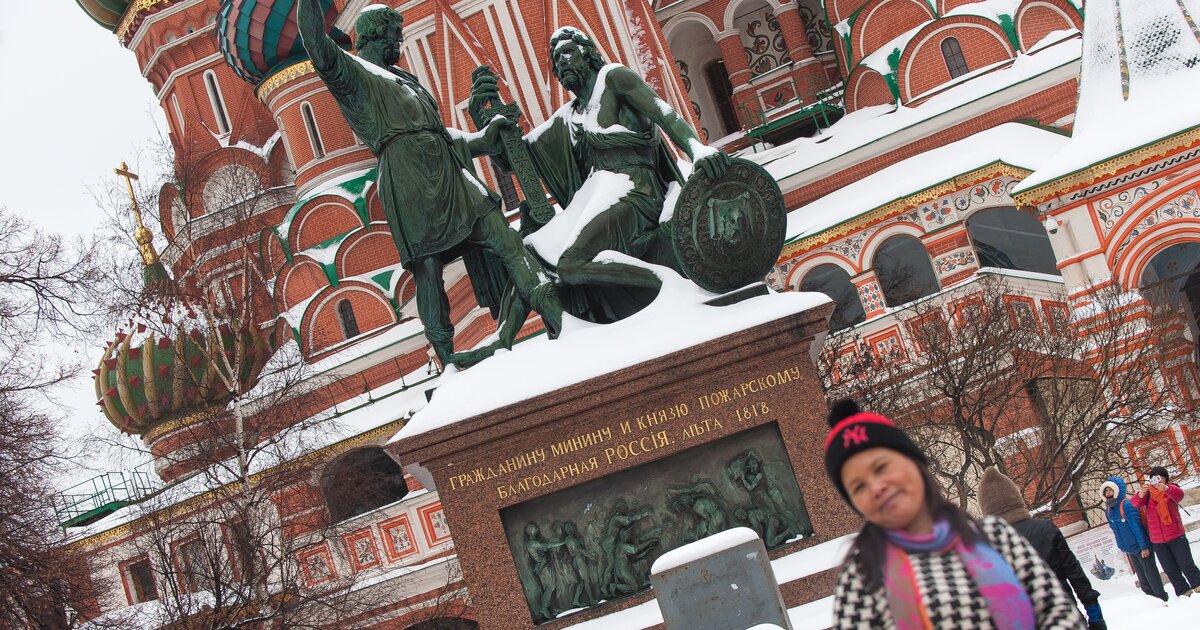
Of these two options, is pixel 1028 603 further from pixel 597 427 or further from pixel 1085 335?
pixel 1085 335

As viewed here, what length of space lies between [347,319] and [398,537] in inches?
238

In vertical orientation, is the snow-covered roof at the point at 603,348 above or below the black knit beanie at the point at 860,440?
above

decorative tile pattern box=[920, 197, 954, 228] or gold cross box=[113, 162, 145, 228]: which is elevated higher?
gold cross box=[113, 162, 145, 228]

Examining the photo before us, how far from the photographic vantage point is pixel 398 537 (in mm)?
21828

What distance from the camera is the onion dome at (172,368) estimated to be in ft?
62.0

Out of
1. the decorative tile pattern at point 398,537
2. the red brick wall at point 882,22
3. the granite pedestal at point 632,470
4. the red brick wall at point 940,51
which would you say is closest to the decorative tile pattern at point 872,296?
the red brick wall at point 940,51

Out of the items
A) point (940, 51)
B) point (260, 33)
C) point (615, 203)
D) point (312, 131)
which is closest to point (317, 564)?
point (312, 131)

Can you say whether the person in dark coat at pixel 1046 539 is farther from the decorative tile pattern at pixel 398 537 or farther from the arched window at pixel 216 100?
the arched window at pixel 216 100

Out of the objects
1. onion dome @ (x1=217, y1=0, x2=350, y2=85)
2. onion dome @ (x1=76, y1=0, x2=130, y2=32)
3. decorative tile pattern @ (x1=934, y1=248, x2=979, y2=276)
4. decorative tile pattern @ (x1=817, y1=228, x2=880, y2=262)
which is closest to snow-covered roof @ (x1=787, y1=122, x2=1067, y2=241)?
decorative tile pattern @ (x1=817, y1=228, x2=880, y2=262)

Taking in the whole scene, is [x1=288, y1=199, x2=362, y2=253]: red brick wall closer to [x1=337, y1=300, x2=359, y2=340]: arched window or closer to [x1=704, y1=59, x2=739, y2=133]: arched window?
[x1=337, y1=300, x2=359, y2=340]: arched window

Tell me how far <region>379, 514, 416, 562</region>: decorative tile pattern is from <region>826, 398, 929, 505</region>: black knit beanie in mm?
19476

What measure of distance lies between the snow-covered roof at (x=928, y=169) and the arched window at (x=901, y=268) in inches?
28.9

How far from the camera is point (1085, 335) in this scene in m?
16.8

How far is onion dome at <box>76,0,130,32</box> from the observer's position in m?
32.2
